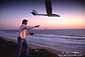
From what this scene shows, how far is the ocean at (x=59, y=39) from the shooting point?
2.75 m

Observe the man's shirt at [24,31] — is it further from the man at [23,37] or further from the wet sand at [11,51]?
the wet sand at [11,51]

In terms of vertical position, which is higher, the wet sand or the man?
the man

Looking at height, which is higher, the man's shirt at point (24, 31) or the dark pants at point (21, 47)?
the man's shirt at point (24, 31)

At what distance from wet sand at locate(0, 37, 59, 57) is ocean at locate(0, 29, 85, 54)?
7cm

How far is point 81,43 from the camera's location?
2748 millimetres

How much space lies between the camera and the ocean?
108 inches

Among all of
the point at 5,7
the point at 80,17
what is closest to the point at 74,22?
the point at 80,17

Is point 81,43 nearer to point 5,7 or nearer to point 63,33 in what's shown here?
point 63,33

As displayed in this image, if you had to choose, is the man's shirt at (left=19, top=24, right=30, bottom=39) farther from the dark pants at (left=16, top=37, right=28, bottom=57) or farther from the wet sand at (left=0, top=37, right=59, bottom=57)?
the wet sand at (left=0, top=37, right=59, bottom=57)

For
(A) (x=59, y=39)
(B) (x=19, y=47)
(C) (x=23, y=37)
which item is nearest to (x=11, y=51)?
(B) (x=19, y=47)

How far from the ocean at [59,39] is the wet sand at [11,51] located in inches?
2.7

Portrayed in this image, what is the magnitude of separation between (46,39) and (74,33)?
0.38 metres

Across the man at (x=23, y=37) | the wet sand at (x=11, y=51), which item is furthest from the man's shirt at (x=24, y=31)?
the wet sand at (x=11, y=51)

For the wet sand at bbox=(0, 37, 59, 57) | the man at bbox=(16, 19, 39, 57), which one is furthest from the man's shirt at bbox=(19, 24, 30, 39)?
the wet sand at bbox=(0, 37, 59, 57)
